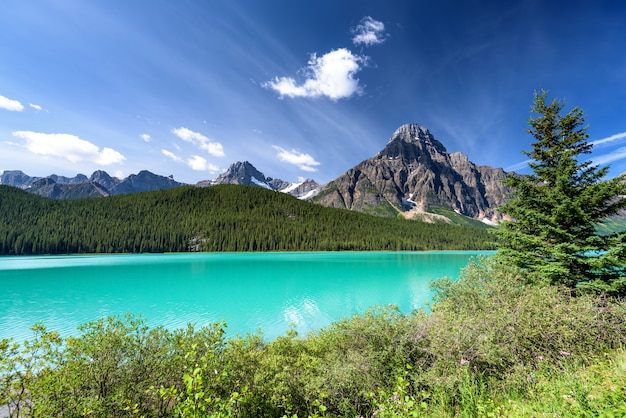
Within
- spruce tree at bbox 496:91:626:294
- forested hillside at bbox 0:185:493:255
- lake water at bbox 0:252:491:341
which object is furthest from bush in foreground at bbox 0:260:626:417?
forested hillside at bbox 0:185:493:255

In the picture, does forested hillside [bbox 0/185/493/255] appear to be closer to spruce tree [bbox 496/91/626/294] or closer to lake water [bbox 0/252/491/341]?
lake water [bbox 0/252/491/341]

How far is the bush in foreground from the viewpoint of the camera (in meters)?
6.41

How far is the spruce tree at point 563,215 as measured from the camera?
1425 centimetres

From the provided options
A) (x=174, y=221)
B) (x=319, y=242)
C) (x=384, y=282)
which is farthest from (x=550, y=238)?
(x=174, y=221)

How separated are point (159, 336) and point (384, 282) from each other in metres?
45.1

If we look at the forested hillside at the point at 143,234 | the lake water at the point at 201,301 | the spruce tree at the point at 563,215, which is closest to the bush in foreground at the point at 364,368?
the spruce tree at the point at 563,215

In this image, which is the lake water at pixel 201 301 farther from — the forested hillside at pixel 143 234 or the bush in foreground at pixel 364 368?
the forested hillside at pixel 143 234

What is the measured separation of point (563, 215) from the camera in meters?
15.5

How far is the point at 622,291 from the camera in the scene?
13664 mm

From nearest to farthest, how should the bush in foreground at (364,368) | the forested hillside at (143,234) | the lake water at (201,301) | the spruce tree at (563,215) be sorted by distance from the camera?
the bush in foreground at (364,368) < the spruce tree at (563,215) < the lake water at (201,301) < the forested hillside at (143,234)

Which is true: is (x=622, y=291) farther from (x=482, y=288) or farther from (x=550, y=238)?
(x=482, y=288)

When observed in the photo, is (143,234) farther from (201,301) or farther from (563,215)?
(563,215)

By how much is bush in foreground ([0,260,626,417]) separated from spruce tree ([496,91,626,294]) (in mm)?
5553

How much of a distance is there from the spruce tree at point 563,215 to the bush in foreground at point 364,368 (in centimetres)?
555
